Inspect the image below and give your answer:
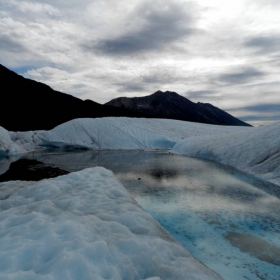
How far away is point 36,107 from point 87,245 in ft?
399

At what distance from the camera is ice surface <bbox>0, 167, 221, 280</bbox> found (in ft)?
9.75

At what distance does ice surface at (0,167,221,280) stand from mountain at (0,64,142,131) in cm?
9841

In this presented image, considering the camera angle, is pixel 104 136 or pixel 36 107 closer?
pixel 104 136

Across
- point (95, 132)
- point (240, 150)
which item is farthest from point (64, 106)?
point (240, 150)

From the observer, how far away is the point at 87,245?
338 centimetres

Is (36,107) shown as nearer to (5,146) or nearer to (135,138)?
(135,138)

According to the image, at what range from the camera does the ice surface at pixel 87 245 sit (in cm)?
297

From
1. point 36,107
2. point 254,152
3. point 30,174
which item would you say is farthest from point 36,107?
point 254,152

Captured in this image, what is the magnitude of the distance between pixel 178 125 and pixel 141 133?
9.18 metres

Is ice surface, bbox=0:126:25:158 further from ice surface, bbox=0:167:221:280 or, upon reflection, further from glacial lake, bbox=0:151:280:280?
ice surface, bbox=0:167:221:280

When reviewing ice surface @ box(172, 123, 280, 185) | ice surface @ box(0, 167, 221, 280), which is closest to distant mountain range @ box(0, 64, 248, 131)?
ice surface @ box(172, 123, 280, 185)

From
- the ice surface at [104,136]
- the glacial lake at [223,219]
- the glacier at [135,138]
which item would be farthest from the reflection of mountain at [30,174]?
the ice surface at [104,136]

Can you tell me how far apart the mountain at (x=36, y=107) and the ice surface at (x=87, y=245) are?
3874 inches

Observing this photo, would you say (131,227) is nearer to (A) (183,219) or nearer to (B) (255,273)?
(B) (255,273)
